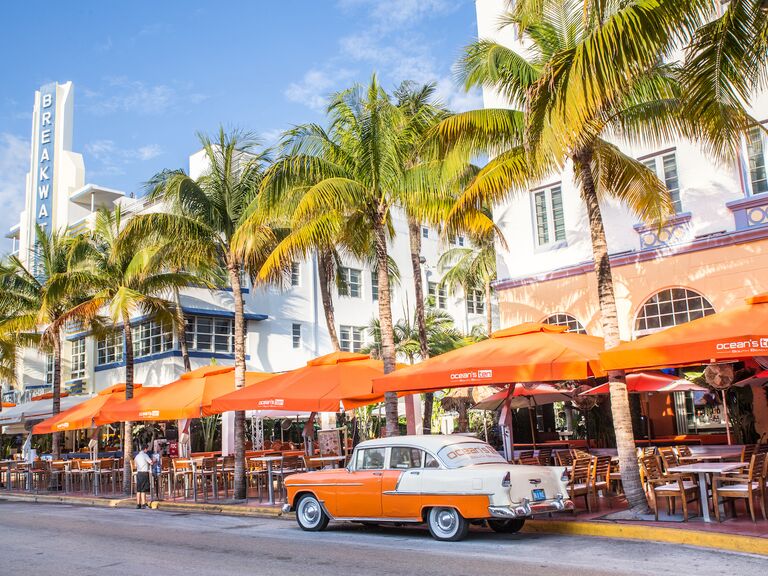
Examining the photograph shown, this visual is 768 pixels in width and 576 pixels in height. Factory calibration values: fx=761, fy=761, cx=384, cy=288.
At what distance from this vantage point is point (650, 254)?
19125mm

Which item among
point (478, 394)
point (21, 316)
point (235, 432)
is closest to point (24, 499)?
point (21, 316)

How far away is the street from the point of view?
29.5ft

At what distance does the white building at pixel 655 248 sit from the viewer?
17656 millimetres

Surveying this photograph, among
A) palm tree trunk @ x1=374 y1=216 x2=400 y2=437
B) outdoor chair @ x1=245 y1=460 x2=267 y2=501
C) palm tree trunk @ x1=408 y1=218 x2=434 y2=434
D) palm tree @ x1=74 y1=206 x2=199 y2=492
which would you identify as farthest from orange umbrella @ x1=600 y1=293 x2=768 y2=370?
palm tree @ x1=74 y1=206 x2=199 y2=492

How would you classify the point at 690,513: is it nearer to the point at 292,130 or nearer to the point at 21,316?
the point at 292,130

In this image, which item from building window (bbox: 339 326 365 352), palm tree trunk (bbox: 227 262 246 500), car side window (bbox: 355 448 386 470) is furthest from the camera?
building window (bbox: 339 326 365 352)

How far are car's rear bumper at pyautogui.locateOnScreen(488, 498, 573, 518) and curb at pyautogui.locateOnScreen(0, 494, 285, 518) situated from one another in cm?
669

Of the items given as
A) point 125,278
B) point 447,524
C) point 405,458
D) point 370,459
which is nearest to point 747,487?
point 447,524

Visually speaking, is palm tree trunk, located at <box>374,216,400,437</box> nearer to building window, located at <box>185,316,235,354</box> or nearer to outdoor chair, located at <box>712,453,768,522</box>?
outdoor chair, located at <box>712,453,768,522</box>

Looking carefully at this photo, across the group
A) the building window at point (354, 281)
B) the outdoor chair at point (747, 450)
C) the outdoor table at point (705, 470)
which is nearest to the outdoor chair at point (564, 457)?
the outdoor chair at point (747, 450)

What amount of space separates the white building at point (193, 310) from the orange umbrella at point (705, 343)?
18054 mm

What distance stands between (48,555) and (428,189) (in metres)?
9.94

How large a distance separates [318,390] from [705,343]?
852 cm

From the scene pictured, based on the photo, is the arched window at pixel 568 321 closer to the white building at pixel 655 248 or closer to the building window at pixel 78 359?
the white building at pixel 655 248
